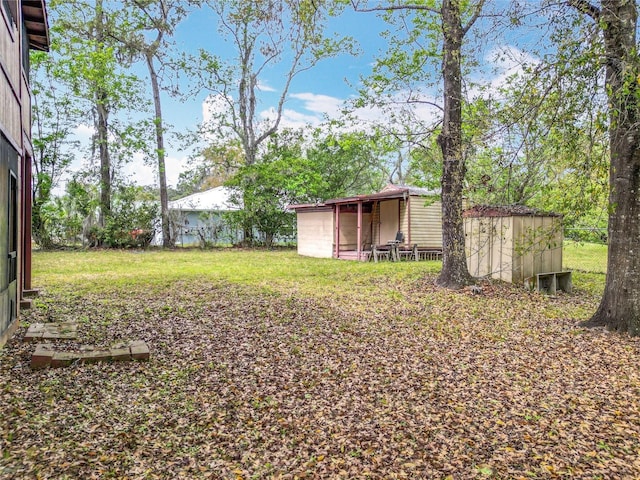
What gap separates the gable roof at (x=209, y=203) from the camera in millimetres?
20969

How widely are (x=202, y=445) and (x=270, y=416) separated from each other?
21.4 inches

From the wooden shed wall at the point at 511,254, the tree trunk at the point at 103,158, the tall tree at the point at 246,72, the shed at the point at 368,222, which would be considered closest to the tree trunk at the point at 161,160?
the tree trunk at the point at 103,158

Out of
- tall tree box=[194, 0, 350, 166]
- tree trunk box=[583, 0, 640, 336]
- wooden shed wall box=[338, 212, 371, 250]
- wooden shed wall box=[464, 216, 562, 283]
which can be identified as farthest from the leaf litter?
tall tree box=[194, 0, 350, 166]

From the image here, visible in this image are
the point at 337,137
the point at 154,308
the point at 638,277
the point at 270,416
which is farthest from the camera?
the point at 337,137

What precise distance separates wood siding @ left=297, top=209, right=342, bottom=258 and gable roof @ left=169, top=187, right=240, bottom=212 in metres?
4.78

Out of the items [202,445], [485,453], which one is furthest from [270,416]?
[485,453]

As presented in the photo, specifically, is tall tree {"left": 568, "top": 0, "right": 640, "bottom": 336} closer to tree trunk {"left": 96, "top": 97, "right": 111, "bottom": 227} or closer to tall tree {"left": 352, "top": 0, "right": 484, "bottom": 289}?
tall tree {"left": 352, "top": 0, "right": 484, "bottom": 289}

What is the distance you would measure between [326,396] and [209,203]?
21.3 metres

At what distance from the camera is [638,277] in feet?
15.8

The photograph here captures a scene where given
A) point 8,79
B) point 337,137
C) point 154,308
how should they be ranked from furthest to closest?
point 337,137
point 154,308
point 8,79

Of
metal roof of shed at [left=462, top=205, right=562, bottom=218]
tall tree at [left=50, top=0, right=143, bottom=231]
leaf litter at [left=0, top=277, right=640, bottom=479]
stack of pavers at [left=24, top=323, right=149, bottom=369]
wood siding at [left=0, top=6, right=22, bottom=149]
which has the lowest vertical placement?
leaf litter at [left=0, top=277, right=640, bottom=479]

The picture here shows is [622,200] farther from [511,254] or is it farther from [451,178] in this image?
[511,254]

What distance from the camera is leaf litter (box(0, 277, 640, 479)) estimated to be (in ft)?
7.80

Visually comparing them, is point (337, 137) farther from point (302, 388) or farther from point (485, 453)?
point (485, 453)
